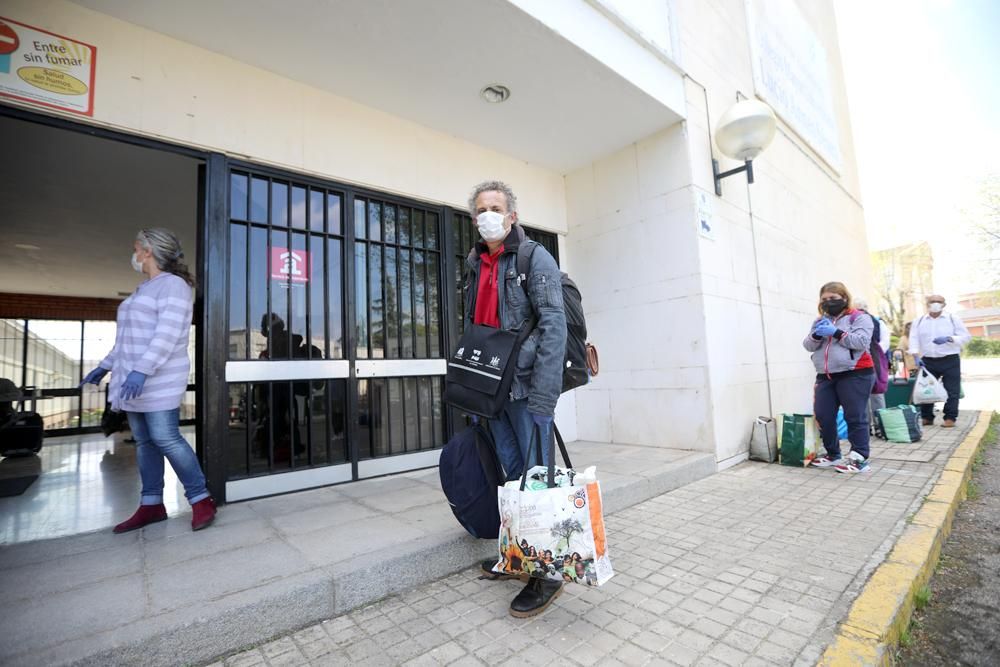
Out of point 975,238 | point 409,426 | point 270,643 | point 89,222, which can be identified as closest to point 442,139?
point 409,426

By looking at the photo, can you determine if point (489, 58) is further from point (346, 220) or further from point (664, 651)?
point (664, 651)

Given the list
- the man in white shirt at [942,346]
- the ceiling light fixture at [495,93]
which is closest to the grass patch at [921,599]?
the ceiling light fixture at [495,93]

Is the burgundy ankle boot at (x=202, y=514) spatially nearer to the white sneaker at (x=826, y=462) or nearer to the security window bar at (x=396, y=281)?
the security window bar at (x=396, y=281)

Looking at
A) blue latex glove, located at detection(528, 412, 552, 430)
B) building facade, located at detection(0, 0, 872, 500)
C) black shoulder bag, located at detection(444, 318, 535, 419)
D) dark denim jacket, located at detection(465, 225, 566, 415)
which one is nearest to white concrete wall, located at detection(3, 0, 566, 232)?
building facade, located at detection(0, 0, 872, 500)

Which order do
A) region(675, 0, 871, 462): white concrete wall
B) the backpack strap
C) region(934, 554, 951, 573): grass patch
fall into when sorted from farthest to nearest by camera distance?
region(675, 0, 871, 462): white concrete wall → region(934, 554, 951, 573): grass patch → the backpack strap

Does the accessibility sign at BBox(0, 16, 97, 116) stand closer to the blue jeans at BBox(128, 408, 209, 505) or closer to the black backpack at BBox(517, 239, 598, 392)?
the blue jeans at BBox(128, 408, 209, 505)

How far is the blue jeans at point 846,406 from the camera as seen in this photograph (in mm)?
4250

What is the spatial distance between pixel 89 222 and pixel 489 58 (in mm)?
6359

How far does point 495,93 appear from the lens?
4.18 meters

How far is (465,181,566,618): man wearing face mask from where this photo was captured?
2109 mm

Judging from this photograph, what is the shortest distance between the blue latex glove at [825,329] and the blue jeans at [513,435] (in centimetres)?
338

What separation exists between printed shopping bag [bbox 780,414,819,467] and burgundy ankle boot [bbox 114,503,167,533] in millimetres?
5391

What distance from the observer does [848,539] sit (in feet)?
9.36

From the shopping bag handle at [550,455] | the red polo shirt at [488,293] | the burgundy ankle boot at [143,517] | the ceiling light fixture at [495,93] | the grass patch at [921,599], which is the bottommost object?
the grass patch at [921,599]
